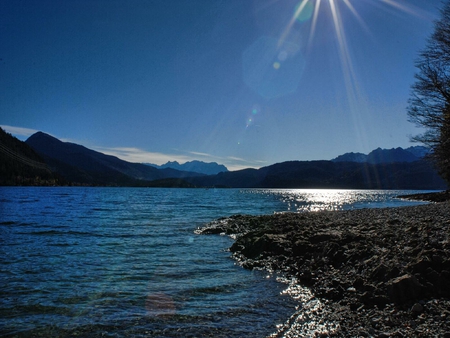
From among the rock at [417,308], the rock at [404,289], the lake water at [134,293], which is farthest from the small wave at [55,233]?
the rock at [417,308]

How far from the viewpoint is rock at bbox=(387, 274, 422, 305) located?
24.8 feet

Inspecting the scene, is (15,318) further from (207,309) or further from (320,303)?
(320,303)

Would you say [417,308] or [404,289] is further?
[404,289]

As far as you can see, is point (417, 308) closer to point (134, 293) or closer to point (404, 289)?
point (404, 289)

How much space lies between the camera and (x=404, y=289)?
7.76 metres

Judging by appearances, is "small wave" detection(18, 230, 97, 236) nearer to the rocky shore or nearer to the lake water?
the lake water

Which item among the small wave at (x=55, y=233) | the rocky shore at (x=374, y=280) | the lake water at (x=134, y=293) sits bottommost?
the small wave at (x=55, y=233)

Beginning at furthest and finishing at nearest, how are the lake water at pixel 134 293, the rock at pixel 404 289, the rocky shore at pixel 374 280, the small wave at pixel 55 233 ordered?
the small wave at pixel 55 233 → the lake water at pixel 134 293 → the rock at pixel 404 289 → the rocky shore at pixel 374 280

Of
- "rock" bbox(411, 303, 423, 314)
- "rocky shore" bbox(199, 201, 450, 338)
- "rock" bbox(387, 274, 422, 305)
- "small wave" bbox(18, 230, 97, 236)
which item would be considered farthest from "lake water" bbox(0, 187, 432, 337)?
Answer: "small wave" bbox(18, 230, 97, 236)

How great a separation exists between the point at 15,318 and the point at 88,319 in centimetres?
227

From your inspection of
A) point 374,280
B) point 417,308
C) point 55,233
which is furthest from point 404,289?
point 55,233

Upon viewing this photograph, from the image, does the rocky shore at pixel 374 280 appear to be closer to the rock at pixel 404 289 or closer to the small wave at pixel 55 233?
the rock at pixel 404 289

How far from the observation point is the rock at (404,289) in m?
7.56

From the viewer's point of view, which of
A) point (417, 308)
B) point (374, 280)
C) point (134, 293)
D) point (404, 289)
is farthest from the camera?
point (134, 293)
